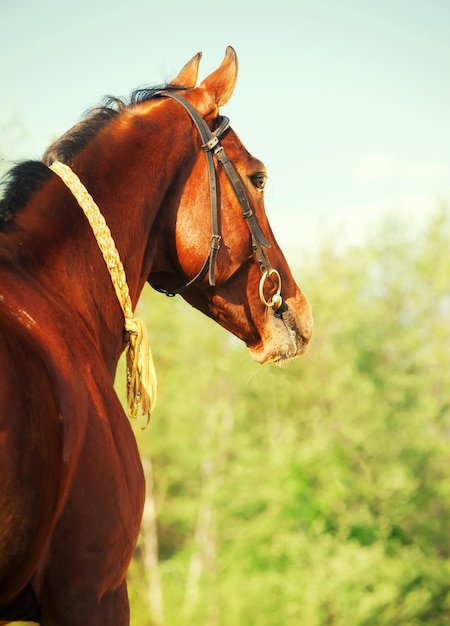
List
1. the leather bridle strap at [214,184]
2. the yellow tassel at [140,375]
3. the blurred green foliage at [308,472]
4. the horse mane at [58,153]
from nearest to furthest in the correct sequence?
1. the horse mane at [58,153]
2. the yellow tassel at [140,375]
3. the leather bridle strap at [214,184]
4. the blurred green foliage at [308,472]

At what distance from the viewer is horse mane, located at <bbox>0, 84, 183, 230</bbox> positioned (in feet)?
9.69

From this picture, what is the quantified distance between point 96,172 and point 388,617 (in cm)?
2532

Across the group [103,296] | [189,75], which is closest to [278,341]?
[103,296]

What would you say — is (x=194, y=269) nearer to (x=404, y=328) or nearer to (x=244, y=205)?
(x=244, y=205)

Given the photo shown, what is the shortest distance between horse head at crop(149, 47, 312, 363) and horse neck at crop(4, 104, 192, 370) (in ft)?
0.36

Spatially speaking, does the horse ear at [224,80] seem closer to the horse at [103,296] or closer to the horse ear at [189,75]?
the horse at [103,296]

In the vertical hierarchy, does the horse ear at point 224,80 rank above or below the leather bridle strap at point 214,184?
above

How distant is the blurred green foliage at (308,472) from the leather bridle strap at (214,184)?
20.6m

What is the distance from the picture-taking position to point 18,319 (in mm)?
2646

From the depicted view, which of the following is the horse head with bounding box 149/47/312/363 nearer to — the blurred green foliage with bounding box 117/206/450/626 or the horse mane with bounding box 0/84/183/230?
the horse mane with bounding box 0/84/183/230

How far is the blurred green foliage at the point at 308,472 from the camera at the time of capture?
25.3m

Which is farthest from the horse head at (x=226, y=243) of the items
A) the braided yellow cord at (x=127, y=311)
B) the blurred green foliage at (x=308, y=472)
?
the blurred green foliage at (x=308, y=472)

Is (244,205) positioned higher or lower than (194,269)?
higher

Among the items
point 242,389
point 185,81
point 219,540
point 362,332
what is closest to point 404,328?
point 362,332
